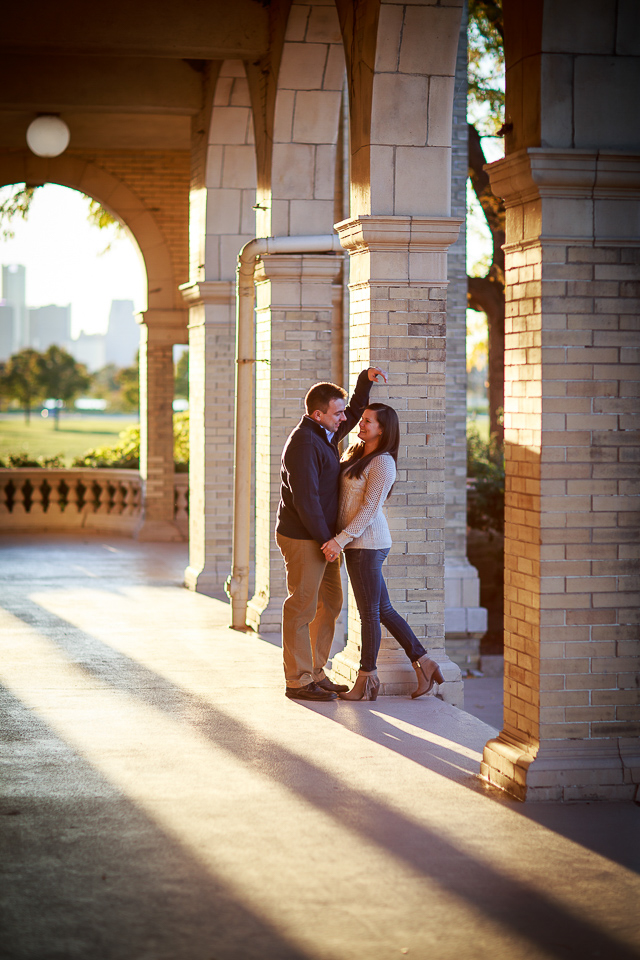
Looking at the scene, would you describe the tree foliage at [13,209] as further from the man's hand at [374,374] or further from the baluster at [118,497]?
the man's hand at [374,374]

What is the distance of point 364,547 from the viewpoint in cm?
690

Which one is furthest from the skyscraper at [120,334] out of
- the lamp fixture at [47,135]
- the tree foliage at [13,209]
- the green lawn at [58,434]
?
the lamp fixture at [47,135]

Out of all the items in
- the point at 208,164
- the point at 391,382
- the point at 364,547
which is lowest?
the point at 364,547

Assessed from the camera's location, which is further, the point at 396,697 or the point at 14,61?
the point at 14,61

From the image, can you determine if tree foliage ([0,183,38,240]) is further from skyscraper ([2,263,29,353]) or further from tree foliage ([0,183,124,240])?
skyscraper ([2,263,29,353])

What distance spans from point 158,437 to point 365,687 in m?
10.4

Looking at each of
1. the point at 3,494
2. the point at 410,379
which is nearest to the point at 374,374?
the point at 410,379

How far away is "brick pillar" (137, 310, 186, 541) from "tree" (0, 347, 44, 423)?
43770 mm

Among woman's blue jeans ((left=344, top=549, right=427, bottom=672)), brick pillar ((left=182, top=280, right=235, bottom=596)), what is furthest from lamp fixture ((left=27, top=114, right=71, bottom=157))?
woman's blue jeans ((left=344, top=549, right=427, bottom=672))

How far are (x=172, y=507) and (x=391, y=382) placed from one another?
10216 mm

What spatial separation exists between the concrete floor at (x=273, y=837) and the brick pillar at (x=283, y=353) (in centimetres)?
192

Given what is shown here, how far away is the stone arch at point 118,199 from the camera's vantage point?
53.8 ft

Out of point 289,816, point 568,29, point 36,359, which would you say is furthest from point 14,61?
point 36,359

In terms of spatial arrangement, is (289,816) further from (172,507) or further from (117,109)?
(172,507)
